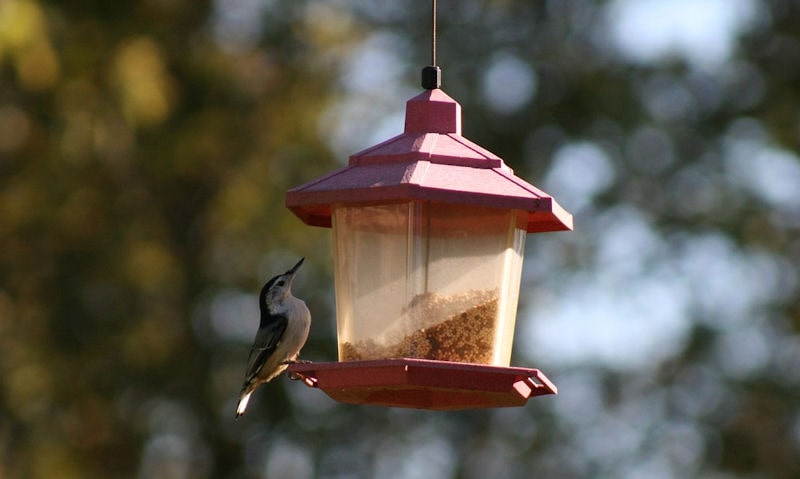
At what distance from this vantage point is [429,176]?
7.20 m

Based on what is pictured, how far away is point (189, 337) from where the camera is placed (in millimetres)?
21953

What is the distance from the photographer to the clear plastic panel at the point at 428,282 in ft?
24.4

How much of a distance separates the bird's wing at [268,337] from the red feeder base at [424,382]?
6.45ft

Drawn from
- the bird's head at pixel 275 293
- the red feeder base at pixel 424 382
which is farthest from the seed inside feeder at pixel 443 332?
the bird's head at pixel 275 293

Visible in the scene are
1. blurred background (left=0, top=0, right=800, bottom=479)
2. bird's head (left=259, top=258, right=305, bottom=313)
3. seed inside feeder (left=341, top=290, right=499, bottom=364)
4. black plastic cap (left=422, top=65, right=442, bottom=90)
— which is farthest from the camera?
blurred background (left=0, top=0, right=800, bottom=479)

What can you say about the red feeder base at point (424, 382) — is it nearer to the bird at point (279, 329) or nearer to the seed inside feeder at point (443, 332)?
the seed inside feeder at point (443, 332)

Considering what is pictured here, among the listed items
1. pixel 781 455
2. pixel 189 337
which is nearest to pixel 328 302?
pixel 189 337

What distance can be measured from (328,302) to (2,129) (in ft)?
15.5

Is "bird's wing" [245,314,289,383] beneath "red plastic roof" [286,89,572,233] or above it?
beneath

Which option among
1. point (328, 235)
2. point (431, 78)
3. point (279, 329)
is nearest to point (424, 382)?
point (431, 78)

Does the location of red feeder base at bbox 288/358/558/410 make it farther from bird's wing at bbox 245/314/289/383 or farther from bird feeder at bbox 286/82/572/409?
bird's wing at bbox 245/314/289/383

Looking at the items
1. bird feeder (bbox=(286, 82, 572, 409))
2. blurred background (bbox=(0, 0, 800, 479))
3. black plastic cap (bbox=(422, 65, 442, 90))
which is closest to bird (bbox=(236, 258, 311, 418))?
bird feeder (bbox=(286, 82, 572, 409))

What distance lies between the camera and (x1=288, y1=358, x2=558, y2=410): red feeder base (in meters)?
7.01

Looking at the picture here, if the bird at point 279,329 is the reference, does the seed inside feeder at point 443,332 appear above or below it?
above
